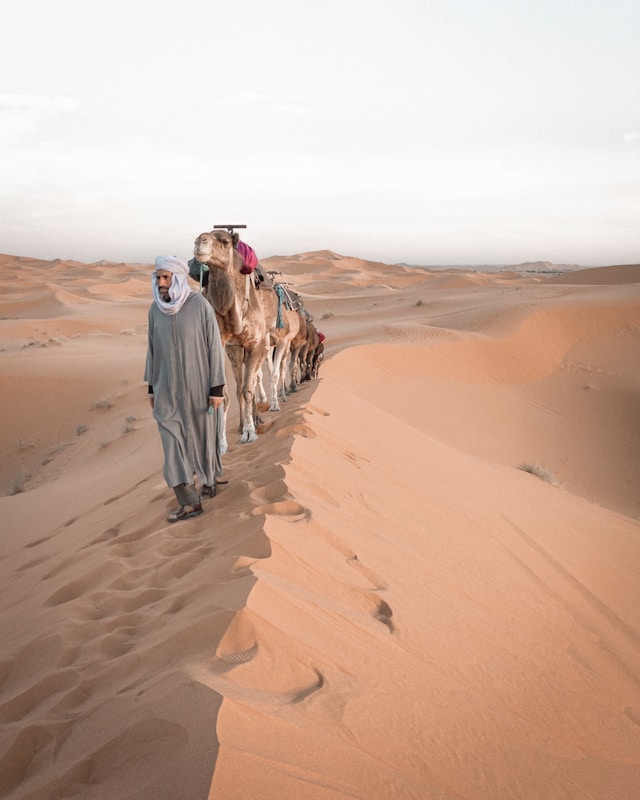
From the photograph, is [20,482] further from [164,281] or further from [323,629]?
[323,629]

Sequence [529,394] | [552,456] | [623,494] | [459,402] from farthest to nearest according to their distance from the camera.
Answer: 1. [529,394]
2. [459,402]
3. [552,456]
4. [623,494]

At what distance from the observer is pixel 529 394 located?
15.9 m

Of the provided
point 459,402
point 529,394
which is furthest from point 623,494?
point 529,394

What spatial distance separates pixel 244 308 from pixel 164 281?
2.30 metres

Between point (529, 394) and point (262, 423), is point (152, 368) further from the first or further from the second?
point (529, 394)

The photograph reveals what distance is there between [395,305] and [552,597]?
98.4ft

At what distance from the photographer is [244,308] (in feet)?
22.2

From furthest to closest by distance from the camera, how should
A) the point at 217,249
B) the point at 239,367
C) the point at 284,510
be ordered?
the point at 239,367 < the point at 217,249 < the point at 284,510

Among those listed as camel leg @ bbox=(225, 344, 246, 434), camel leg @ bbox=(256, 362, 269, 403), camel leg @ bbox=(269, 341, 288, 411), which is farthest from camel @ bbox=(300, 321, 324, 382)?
camel leg @ bbox=(225, 344, 246, 434)

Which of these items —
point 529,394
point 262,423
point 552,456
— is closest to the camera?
point 262,423

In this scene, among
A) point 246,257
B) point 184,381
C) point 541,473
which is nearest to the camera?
point 184,381

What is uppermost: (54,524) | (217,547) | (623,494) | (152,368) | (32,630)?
(152,368)

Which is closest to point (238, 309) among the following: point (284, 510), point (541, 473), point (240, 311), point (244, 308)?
point (240, 311)

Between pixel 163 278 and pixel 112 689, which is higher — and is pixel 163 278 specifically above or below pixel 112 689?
above
